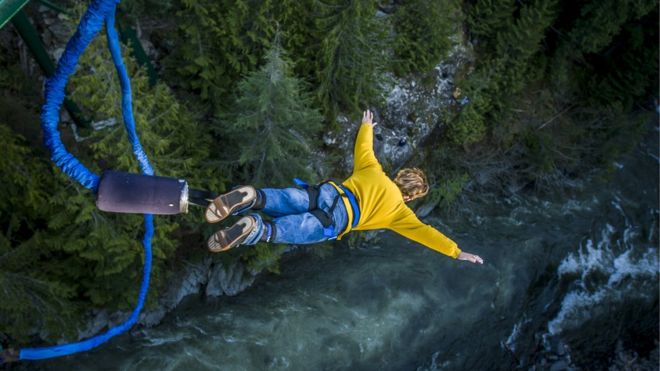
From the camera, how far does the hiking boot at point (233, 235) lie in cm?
435

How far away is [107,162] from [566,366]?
1274cm

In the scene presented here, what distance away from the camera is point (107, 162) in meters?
7.11

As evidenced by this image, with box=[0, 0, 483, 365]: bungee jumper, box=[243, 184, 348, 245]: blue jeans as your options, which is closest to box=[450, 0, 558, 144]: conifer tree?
box=[0, 0, 483, 365]: bungee jumper

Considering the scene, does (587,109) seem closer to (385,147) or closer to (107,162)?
(385,147)

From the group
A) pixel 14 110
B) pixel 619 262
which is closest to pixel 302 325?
pixel 14 110

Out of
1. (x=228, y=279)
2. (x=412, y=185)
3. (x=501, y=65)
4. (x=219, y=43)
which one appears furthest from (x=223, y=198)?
(x=501, y=65)

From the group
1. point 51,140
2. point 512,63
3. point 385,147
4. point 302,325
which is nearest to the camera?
point 51,140

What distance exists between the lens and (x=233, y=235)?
14.4 ft

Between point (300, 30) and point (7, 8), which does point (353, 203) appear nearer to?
point (7, 8)

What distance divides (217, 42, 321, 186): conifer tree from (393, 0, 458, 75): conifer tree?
315 cm

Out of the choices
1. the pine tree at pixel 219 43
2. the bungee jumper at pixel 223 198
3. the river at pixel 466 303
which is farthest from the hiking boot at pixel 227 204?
the river at pixel 466 303

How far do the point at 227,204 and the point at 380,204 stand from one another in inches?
80.0

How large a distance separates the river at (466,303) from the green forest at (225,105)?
1.08 metres

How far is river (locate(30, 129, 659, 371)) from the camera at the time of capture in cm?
949
